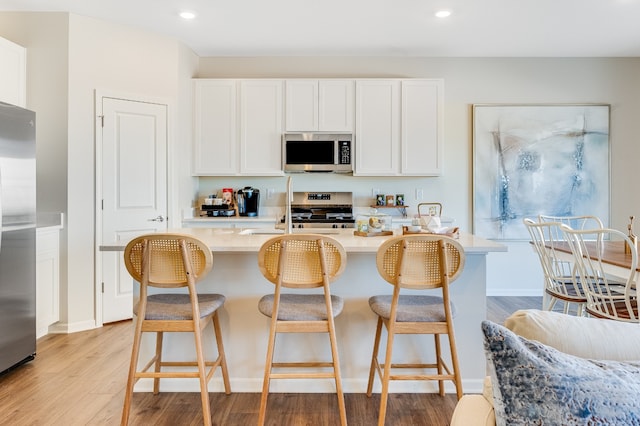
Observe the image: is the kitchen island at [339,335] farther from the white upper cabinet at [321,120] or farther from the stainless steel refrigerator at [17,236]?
the white upper cabinet at [321,120]

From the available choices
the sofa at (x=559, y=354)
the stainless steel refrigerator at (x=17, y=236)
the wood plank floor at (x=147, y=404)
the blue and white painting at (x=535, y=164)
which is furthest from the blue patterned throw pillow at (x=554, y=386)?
the blue and white painting at (x=535, y=164)

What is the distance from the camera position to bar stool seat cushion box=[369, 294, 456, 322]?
6.09 feet

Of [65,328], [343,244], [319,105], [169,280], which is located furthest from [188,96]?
[343,244]

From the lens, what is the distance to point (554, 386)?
732 mm

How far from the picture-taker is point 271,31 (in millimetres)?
3846

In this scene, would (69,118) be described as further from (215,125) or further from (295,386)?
(295,386)

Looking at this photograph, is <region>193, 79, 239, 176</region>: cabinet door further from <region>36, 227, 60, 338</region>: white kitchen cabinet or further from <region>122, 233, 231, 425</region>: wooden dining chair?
<region>122, 233, 231, 425</region>: wooden dining chair

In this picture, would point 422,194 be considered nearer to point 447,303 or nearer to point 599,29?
point 599,29

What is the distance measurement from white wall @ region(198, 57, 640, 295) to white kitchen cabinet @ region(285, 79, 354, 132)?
32cm

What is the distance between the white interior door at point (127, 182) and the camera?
3.53 m

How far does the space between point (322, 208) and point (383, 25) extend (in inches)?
80.2

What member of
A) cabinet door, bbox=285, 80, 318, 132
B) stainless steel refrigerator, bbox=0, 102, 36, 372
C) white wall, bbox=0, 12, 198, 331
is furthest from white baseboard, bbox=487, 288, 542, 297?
stainless steel refrigerator, bbox=0, 102, 36, 372

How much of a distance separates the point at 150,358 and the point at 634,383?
2258 mm

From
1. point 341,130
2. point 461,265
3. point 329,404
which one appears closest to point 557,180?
point 341,130
